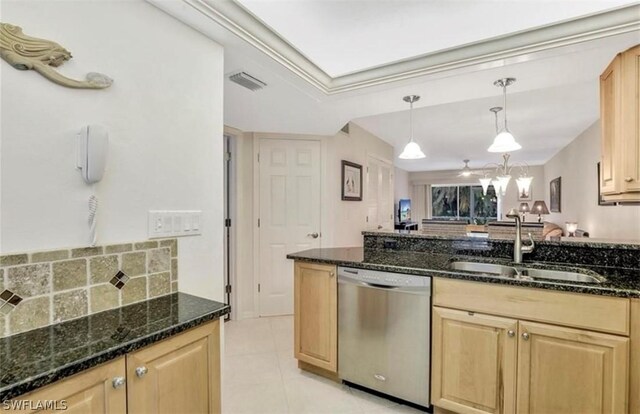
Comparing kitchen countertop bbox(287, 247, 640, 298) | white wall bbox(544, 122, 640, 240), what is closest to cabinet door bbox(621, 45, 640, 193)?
kitchen countertop bbox(287, 247, 640, 298)

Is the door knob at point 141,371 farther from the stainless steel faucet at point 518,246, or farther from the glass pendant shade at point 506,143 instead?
the glass pendant shade at point 506,143

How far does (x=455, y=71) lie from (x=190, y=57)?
1.65 m

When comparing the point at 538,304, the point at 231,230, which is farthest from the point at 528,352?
the point at 231,230

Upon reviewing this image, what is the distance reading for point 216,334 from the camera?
132 centimetres

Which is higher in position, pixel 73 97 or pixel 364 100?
pixel 364 100

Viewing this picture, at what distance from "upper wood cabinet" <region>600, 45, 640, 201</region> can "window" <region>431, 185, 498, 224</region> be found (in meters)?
8.31

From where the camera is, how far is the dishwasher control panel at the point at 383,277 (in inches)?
73.9

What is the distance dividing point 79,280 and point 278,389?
1558 mm

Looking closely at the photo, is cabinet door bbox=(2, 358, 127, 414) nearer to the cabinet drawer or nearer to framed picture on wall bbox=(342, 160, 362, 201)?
the cabinet drawer

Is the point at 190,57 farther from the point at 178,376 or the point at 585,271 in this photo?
the point at 585,271

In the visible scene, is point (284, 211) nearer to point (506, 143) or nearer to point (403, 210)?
point (506, 143)

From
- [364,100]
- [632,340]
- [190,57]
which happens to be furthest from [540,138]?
[190,57]

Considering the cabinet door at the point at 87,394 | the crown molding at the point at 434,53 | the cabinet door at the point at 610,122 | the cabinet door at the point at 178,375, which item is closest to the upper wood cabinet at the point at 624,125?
the cabinet door at the point at 610,122

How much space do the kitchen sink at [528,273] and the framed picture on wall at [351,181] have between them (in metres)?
2.13
